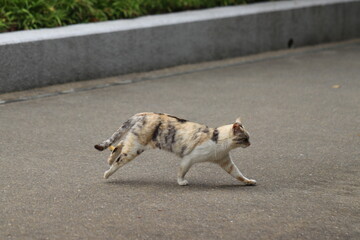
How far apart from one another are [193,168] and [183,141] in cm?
82

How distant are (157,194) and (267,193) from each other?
94cm

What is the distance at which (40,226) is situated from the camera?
5668 millimetres

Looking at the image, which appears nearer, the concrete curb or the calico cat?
the calico cat

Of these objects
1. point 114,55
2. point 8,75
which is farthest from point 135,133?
point 114,55

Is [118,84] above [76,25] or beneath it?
beneath

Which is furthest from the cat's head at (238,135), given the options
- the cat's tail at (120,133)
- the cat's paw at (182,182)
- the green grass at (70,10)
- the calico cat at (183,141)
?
the green grass at (70,10)

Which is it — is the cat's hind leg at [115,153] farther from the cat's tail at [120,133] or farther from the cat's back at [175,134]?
the cat's back at [175,134]

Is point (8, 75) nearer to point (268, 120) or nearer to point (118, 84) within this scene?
point (118, 84)

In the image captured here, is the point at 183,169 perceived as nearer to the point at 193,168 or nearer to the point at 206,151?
the point at 206,151

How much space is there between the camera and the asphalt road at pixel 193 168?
19.1ft

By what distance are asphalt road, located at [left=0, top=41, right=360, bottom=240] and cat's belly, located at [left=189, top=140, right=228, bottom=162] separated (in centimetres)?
29

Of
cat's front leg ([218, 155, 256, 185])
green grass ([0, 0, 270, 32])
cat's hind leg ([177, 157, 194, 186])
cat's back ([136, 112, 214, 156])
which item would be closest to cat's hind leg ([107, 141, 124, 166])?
cat's back ([136, 112, 214, 156])

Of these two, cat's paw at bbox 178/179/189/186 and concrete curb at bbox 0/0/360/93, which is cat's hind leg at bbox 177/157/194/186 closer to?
cat's paw at bbox 178/179/189/186

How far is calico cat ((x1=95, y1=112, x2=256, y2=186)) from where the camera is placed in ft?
22.0
